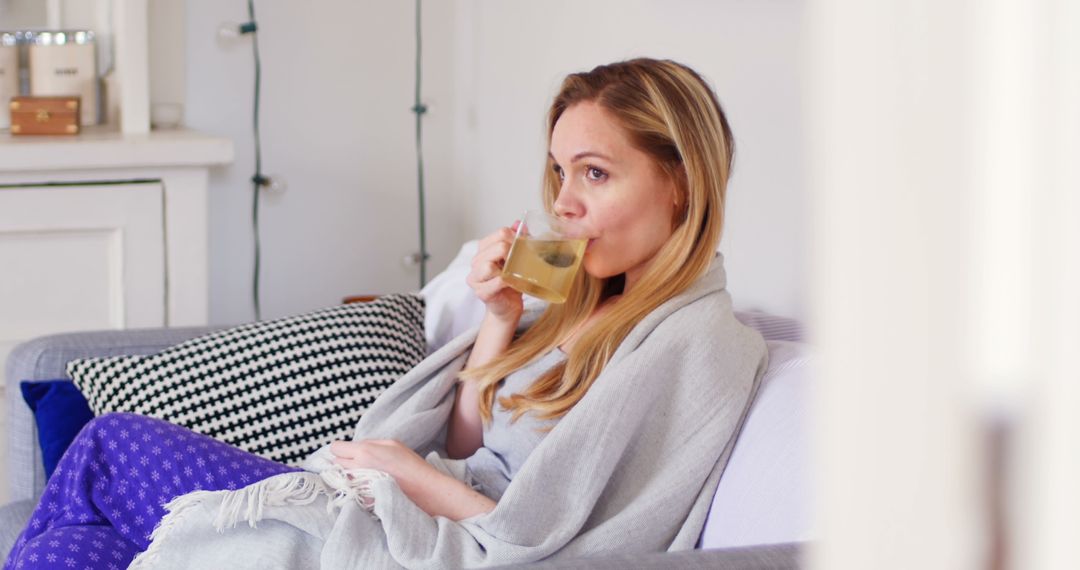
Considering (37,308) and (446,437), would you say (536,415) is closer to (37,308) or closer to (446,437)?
(446,437)

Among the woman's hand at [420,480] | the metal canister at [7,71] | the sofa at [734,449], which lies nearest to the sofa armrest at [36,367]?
the sofa at [734,449]

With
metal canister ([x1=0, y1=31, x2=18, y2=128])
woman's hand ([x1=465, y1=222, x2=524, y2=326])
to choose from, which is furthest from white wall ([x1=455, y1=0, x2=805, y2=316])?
metal canister ([x1=0, y1=31, x2=18, y2=128])

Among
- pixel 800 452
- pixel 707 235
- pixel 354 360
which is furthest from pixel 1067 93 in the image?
pixel 354 360

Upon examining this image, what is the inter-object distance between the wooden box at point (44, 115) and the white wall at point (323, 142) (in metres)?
0.36

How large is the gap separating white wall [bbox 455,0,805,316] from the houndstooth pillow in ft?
1.83

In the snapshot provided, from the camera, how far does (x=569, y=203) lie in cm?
148

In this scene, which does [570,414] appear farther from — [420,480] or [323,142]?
[323,142]

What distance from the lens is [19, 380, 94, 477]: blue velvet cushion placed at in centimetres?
181

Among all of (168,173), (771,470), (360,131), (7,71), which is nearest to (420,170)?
(360,131)

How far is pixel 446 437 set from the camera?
64.4 inches

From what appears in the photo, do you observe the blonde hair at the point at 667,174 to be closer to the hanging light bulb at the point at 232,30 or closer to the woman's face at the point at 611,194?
the woman's face at the point at 611,194

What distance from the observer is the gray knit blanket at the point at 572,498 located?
1.26m

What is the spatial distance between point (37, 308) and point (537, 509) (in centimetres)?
160

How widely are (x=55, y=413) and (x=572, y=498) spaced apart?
91cm
